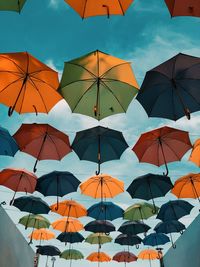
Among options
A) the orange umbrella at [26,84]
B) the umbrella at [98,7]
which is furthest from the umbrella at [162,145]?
Answer: the umbrella at [98,7]

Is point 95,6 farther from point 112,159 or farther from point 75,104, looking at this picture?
point 112,159

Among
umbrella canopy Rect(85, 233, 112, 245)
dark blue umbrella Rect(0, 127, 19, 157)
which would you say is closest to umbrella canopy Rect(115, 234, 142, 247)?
umbrella canopy Rect(85, 233, 112, 245)

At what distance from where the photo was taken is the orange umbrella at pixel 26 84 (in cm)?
630

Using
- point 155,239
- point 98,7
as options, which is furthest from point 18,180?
point 155,239

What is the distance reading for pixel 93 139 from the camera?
837 cm

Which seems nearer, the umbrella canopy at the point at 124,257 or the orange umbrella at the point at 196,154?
the orange umbrella at the point at 196,154

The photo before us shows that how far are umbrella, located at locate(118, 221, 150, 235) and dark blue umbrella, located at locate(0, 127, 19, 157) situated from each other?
7562mm

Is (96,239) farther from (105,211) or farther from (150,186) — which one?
(150,186)

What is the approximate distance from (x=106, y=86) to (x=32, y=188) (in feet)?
18.2

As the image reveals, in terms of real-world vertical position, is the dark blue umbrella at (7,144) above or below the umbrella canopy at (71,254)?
above

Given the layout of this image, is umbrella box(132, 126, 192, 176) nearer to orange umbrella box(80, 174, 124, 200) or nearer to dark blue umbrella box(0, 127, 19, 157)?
orange umbrella box(80, 174, 124, 200)

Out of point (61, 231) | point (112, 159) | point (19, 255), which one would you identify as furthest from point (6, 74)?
point (61, 231)

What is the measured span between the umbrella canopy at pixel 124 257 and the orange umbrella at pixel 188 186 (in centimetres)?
1035

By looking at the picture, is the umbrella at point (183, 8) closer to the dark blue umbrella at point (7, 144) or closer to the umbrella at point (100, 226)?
the dark blue umbrella at point (7, 144)
